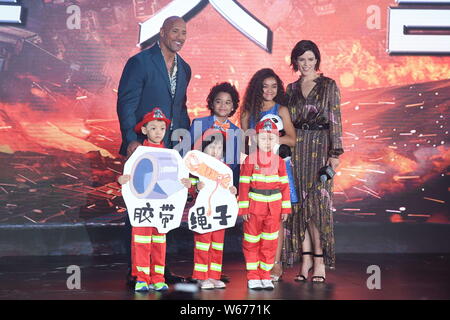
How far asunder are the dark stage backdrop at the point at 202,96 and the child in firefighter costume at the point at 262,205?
174 cm

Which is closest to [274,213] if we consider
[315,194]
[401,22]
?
[315,194]

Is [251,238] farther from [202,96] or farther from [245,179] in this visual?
[202,96]

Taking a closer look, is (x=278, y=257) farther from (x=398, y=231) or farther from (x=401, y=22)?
(x=401, y=22)

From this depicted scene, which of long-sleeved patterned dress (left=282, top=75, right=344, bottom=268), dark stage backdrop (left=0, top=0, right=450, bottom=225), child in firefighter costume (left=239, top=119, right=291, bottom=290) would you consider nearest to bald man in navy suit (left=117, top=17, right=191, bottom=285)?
child in firefighter costume (left=239, top=119, right=291, bottom=290)

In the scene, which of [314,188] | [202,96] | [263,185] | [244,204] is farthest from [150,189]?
[202,96]

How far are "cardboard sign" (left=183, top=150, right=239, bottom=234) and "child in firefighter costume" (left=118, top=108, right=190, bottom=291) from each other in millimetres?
135

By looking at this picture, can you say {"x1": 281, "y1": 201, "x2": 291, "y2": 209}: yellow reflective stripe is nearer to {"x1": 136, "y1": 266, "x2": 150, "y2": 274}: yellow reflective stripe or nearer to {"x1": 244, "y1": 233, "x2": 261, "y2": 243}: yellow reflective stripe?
{"x1": 244, "y1": 233, "x2": 261, "y2": 243}: yellow reflective stripe

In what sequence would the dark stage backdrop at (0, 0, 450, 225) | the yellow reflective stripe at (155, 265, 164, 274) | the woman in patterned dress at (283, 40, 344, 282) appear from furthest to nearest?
1. the dark stage backdrop at (0, 0, 450, 225)
2. the woman in patterned dress at (283, 40, 344, 282)
3. the yellow reflective stripe at (155, 265, 164, 274)

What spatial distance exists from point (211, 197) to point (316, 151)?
0.76m

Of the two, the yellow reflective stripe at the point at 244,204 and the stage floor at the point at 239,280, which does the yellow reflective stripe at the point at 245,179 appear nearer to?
the yellow reflective stripe at the point at 244,204

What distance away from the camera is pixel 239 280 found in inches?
168

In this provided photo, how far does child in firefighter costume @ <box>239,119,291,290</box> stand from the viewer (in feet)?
12.8

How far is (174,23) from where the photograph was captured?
413 centimetres

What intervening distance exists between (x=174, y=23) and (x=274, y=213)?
1292 millimetres
